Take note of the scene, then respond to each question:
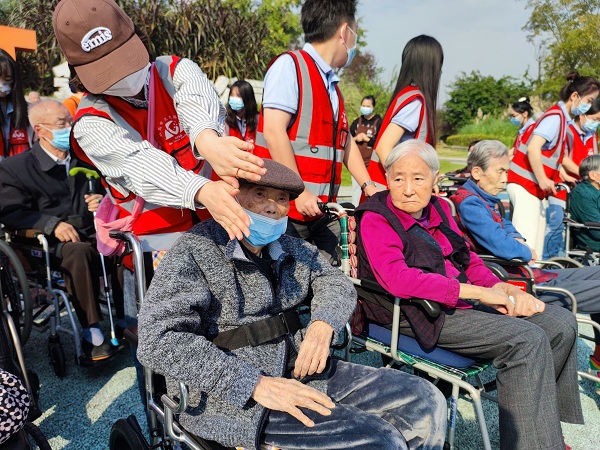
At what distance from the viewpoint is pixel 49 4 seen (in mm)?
14172

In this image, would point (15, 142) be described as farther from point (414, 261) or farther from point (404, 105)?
point (414, 261)

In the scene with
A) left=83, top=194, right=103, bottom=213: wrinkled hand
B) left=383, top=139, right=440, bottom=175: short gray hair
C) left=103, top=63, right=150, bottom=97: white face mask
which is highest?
left=103, top=63, right=150, bottom=97: white face mask

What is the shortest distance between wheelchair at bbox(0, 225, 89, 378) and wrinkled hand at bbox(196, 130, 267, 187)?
2150mm

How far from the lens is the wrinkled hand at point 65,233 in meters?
3.38

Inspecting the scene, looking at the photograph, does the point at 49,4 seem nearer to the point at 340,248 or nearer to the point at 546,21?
the point at 340,248

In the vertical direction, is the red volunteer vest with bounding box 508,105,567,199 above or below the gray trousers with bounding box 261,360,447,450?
above

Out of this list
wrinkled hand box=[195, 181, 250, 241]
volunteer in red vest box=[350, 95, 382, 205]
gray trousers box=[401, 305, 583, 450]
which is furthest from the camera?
volunteer in red vest box=[350, 95, 382, 205]

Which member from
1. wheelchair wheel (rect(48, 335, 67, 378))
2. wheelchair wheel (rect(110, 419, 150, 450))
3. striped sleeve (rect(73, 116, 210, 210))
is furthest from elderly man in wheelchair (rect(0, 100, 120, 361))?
striped sleeve (rect(73, 116, 210, 210))

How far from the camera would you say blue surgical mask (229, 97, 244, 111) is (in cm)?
627

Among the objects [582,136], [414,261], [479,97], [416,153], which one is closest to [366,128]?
[582,136]

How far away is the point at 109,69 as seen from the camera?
1641mm

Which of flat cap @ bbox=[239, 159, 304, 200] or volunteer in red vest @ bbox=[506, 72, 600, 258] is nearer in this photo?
flat cap @ bbox=[239, 159, 304, 200]

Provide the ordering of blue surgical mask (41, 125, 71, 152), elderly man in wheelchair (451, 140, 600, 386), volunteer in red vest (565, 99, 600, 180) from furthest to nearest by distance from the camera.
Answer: volunteer in red vest (565, 99, 600, 180) < blue surgical mask (41, 125, 71, 152) < elderly man in wheelchair (451, 140, 600, 386)

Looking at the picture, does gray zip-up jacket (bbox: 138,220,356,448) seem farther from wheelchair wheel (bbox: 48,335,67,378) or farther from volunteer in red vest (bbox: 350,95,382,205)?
volunteer in red vest (bbox: 350,95,382,205)
